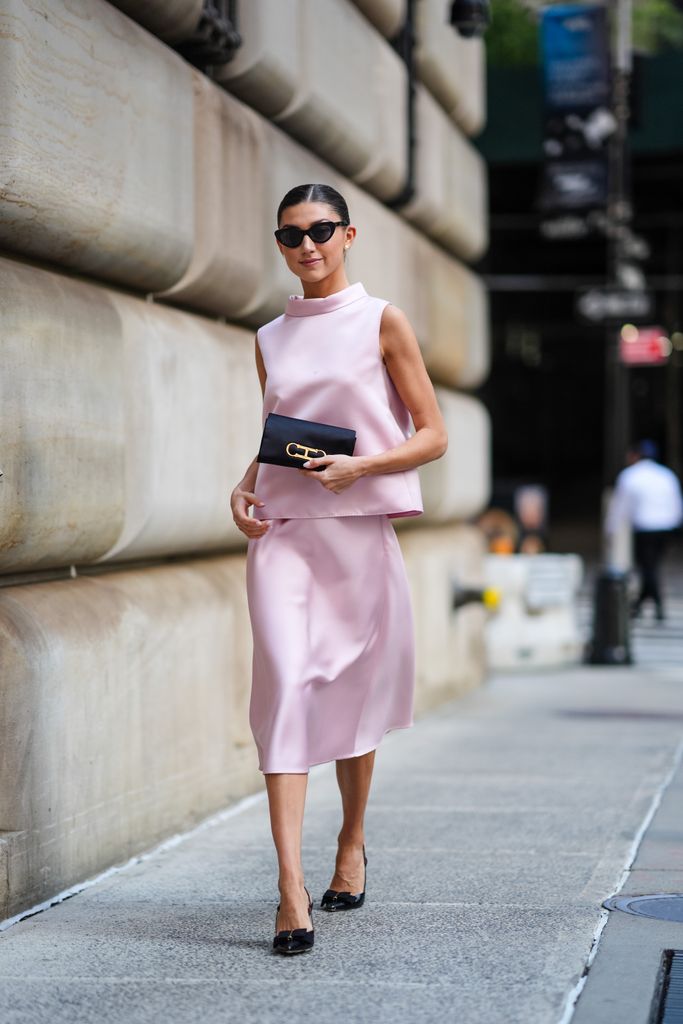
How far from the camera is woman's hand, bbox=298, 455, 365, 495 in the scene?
13.8ft

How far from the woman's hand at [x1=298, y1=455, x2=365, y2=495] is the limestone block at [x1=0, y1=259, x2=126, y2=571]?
905mm

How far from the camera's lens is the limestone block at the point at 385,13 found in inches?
339

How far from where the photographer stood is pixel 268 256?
22.6 feet

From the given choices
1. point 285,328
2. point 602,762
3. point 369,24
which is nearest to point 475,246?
point 369,24

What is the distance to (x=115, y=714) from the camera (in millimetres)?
5273

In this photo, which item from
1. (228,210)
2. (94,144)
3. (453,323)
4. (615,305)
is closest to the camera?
(94,144)

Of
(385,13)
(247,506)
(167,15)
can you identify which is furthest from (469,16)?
(247,506)

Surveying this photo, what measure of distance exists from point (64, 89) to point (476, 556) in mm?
6922

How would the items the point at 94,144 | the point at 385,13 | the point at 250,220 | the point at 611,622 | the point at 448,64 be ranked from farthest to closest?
the point at 611,622 → the point at 448,64 → the point at 385,13 → the point at 250,220 → the point at 94,144

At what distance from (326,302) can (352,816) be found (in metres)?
1.38

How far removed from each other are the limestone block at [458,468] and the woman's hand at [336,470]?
5.47 meters

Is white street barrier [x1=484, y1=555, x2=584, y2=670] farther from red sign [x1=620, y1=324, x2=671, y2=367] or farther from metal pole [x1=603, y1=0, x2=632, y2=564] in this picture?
red sign [x1=620, y1=324, x2=671, y2=367]

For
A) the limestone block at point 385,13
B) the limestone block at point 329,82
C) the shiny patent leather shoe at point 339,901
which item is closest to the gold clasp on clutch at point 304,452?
the shiny patent leather shoe at point 339,901

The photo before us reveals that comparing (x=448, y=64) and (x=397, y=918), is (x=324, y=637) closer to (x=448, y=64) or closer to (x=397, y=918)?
(x=397, y=918)
